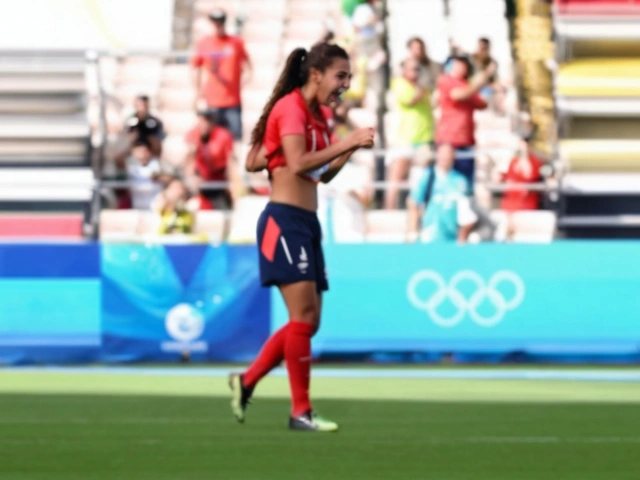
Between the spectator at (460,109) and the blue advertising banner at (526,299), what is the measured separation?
1.46 meters

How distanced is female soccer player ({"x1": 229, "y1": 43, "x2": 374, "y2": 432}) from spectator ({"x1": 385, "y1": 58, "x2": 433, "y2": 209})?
8.61 meters

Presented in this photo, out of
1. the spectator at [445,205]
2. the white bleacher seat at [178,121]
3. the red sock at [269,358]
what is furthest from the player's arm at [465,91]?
the red sock at [269,358]

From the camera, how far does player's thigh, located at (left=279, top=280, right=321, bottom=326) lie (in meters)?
8.99

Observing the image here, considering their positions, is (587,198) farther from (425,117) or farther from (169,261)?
(169,261)

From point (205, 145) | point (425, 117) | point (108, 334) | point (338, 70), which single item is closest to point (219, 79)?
point (205, 145)

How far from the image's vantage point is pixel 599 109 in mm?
19797

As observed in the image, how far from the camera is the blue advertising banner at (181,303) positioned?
16453mm

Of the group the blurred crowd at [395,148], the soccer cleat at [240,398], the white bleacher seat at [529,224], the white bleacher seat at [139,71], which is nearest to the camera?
the soccer cleat at [240,398]

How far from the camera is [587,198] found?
763 inches

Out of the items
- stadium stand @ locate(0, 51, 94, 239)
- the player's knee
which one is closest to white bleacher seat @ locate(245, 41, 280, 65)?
stadium stand @ locate(0, 51, 94, 239)

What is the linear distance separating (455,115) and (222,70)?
105 inches

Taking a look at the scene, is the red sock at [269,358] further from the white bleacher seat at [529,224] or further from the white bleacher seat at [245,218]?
the white bleacher seat at [529,224]

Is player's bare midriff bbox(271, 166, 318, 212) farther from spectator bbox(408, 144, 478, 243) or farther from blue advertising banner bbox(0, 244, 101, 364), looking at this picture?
spectator bbox(408, 144, 478, 243)

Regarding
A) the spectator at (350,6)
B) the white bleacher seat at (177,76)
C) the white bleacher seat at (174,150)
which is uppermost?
the spectator at (350,6)
